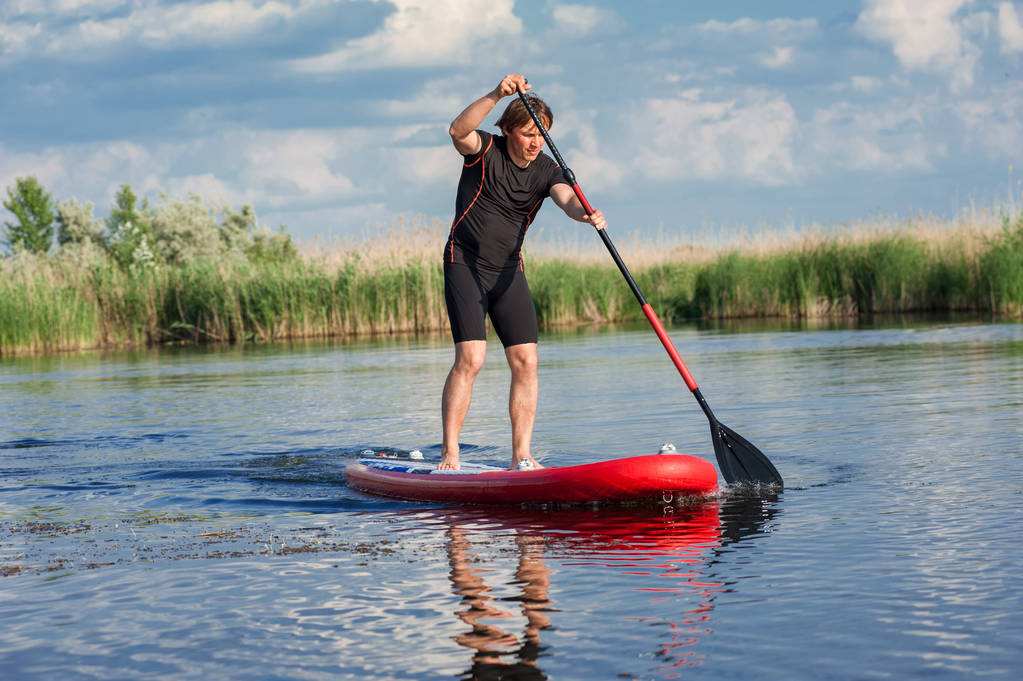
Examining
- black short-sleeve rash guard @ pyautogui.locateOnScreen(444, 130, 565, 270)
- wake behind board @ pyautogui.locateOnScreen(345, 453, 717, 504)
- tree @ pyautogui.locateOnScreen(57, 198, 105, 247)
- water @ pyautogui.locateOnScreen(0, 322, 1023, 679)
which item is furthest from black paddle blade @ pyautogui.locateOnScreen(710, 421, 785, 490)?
tree @ pyautogui.locateOnScreen(57, 198, 105, 247)

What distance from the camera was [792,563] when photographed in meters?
4.92

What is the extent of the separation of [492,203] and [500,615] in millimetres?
3139

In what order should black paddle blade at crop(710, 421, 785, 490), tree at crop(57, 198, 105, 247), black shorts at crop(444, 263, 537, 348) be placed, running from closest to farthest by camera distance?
black paddle blade at crop(710, 421, 785, 490), black shorts at crop(444, 263, 537, 348), tree at crop(57, 198, 105, 247)

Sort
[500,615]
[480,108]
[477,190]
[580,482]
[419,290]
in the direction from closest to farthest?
[500,615] < [580,482] < [480,108] < [477,190] < [419,290]

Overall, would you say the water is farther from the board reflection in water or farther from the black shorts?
the black shorts

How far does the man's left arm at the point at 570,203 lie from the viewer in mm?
7184

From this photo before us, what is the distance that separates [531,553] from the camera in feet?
17.8

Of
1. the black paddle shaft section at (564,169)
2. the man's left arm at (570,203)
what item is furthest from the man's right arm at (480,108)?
the man's left arm at (570,203)

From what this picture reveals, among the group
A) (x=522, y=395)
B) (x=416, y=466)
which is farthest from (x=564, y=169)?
(x=416, y=466)

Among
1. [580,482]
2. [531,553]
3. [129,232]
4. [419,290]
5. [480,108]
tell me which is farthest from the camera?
[129,232]

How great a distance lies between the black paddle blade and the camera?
6.73 metres

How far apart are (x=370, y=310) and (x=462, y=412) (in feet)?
67.7

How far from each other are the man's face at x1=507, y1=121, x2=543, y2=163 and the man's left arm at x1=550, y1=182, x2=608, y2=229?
24 centimetres

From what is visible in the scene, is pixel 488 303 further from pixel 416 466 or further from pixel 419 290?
pixel 419 290
